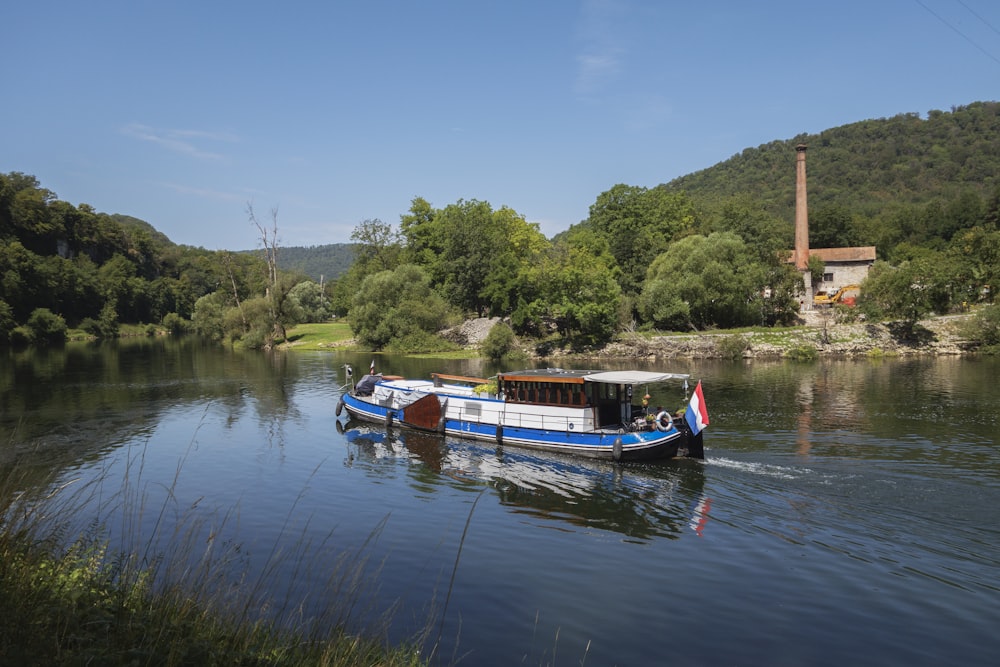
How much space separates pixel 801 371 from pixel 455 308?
1879 inches

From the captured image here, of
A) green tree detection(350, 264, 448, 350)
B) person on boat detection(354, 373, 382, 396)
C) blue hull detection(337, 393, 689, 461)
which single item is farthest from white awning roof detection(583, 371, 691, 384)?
green tree detection(350, 264, 448, 350)

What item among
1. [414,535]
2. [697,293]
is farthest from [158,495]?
[697,293]

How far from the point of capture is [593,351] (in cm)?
7644

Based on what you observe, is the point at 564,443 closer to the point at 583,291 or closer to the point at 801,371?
the point at 801,371

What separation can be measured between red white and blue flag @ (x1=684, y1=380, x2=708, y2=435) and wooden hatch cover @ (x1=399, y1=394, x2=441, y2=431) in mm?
13422

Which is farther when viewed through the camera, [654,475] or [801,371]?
[801,371]

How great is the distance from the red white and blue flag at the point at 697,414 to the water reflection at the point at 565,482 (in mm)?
1466

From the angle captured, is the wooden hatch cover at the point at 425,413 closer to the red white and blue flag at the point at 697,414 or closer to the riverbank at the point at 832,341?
the red white and blue flag at the point at 697,414

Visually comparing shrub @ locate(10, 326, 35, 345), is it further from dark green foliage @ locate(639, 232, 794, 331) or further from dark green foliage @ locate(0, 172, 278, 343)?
dark green foliage @ locate(639, 232, 794, 331)

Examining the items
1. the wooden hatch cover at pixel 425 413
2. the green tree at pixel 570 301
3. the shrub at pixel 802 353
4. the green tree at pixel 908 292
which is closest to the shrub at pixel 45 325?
the green tree at pixel 570 301

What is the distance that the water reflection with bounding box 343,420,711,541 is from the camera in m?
21.3

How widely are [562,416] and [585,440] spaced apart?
1778 mm

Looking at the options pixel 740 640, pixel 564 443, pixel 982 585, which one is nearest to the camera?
pixel 740 640

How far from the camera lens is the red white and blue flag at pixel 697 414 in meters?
27.2
